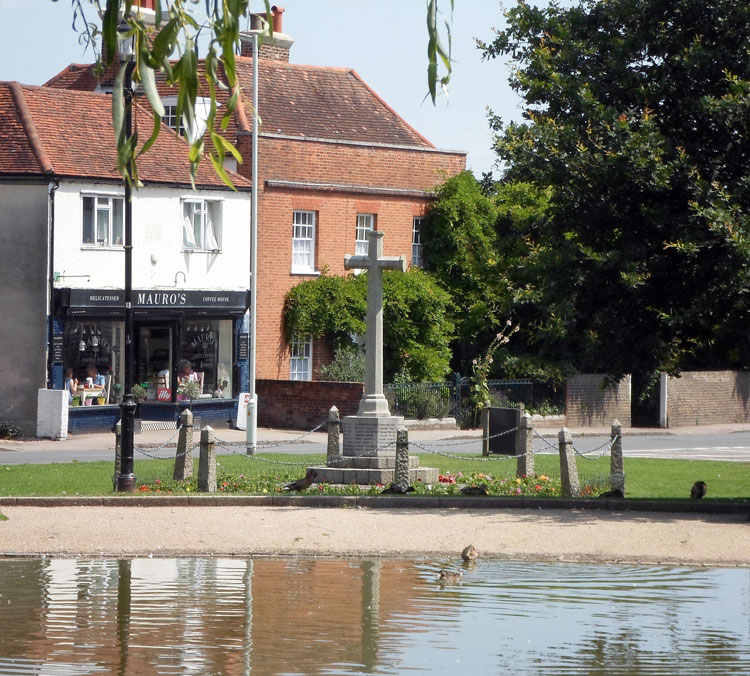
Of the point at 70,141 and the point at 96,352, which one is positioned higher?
the point at 70,141

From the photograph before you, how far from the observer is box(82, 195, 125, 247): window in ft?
102

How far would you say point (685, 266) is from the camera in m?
16.6


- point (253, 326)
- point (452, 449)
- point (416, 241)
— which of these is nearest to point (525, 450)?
point (452, 449)

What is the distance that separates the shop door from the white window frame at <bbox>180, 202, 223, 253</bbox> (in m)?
2.34

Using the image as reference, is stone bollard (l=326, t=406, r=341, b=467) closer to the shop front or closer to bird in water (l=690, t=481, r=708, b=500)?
bird in water (l=690, t=481, r=708, b=500)

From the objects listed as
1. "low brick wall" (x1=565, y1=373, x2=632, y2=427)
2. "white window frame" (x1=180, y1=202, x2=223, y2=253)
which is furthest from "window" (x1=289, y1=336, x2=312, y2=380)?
"low brick wall" (x1=565, y1=373, x2=632, y2=427)

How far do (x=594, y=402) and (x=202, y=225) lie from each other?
1269cm

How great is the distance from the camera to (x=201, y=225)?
3362 cm

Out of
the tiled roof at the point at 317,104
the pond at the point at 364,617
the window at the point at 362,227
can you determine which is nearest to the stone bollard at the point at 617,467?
the pond at the point at 364,617

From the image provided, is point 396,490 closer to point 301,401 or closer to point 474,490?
point 474,490

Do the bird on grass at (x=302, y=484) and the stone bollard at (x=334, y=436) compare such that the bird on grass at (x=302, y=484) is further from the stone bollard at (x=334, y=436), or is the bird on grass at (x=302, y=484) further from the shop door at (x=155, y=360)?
the shop door at (x=155, y=360)

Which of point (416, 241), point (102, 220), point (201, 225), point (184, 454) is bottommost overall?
point (184, 454)

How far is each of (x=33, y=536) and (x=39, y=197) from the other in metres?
17.5

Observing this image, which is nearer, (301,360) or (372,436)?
(372,436)
